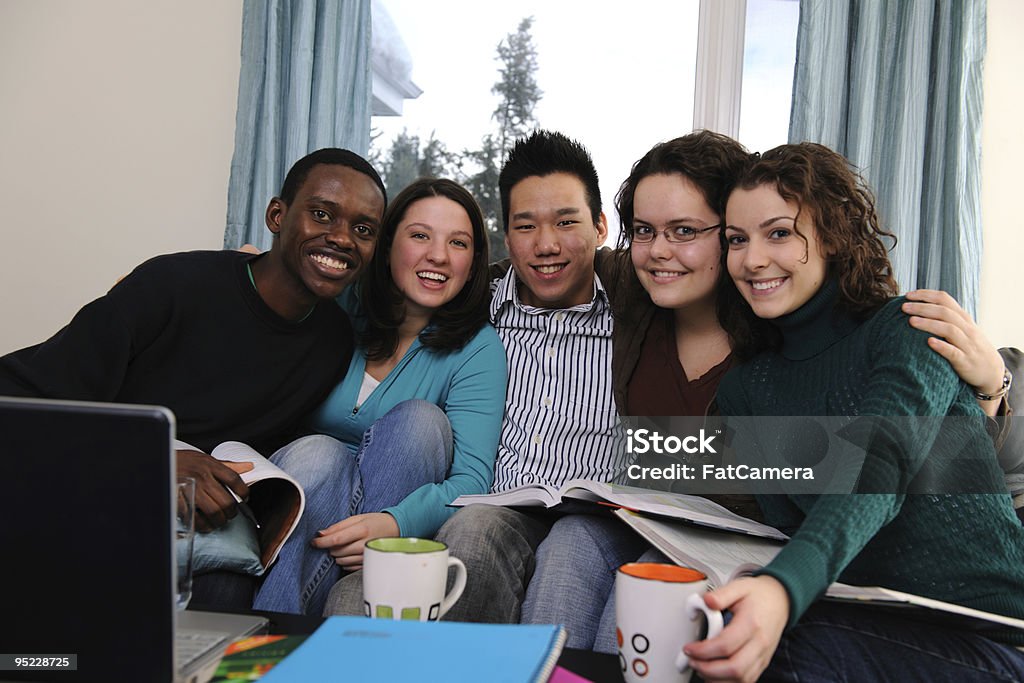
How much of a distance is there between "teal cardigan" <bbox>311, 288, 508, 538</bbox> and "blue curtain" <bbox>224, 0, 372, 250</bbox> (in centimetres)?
106

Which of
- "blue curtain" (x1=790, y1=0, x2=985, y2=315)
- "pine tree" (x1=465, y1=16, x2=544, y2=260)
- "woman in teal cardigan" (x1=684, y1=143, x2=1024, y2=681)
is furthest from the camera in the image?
"pine tree" (x1=465, y1=16, x2=544, y2=260)

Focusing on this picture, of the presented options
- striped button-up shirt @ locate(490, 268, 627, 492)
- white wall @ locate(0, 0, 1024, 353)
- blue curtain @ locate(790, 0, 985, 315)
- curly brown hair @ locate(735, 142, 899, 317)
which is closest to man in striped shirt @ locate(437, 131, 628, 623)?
striped button-up shirt @ locate(490, 268, 627, 492)

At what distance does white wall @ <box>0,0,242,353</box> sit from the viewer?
2666 millimetres

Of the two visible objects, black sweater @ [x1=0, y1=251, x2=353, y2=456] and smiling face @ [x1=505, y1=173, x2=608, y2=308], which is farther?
smiling face @ [x1=505, y1=173, x2=608, y2=308]

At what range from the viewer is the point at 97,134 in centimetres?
268

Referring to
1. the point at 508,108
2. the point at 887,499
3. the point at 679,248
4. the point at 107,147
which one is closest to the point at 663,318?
the point at 679,248

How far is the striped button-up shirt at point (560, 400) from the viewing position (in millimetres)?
1620

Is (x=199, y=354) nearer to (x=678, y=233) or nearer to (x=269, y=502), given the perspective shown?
(x=269, y=502)

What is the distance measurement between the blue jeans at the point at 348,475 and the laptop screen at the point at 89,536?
594 millimetres

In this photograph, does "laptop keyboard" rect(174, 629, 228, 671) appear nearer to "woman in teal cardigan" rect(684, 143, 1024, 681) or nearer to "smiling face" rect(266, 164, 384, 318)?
"woman in teal cardigan" rect(684, 143, 1024, 681)

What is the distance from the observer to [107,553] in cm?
60

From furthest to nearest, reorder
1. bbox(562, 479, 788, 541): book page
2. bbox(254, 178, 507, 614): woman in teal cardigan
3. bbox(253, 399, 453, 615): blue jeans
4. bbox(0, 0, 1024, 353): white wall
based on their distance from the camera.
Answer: bbox(0, 0, 1024, 353): white wall → bbox(254, 178, 507, 614): woman in teal cardigan → bbox(253, 399, 453, 615): blue jeans → bbox(562, 479, 788, 541): book page

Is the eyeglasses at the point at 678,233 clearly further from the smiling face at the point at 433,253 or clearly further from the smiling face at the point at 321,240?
the smiling face at the point at 321,240

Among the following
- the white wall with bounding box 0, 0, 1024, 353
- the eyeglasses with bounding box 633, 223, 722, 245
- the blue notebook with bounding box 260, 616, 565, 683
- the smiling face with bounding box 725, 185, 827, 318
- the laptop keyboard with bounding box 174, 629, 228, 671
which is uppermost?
the white wall with bounding box 0, 0, 1024, 353
